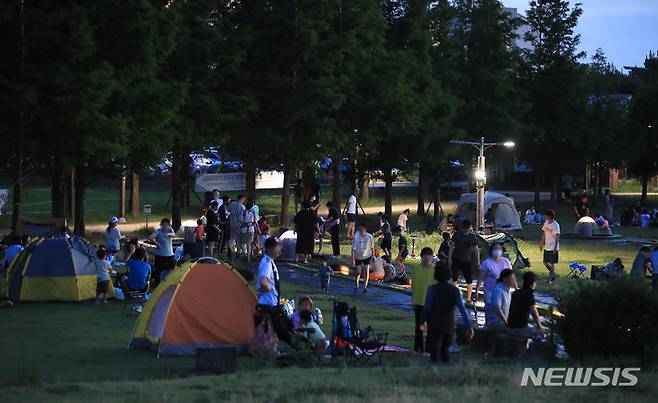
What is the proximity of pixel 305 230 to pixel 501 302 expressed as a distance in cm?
1441

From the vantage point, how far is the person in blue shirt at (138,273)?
22406 mm

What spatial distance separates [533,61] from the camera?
71.2m

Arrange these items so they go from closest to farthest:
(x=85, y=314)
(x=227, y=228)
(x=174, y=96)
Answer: (x=85, y=314), (x=227, y=228), (x=174, y=96)

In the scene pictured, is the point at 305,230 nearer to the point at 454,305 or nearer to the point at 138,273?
the point at 138,273

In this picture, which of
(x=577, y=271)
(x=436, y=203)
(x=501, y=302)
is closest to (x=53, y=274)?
(x=501, y=302)

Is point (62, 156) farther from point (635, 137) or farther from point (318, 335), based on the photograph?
point (635, 137)

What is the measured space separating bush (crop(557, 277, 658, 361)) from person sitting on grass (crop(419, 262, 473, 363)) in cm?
159

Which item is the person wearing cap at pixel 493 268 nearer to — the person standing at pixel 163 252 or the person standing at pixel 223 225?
the person standing at pixel 163 252

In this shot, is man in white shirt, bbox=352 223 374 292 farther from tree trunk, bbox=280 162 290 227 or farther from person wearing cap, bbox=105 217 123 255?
tree trunk, bbox=280 162 290 227

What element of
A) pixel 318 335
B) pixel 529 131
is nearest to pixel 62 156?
pixel 318 335

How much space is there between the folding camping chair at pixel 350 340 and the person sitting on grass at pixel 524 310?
1999mm

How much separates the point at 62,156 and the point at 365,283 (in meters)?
11.9

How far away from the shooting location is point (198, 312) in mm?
17234

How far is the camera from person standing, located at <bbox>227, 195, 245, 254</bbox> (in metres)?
30.6
